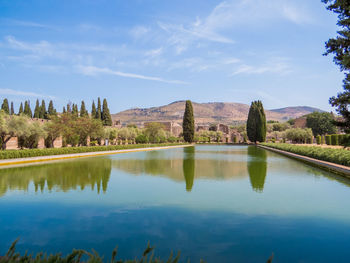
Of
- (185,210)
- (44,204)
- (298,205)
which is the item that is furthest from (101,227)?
(298,205)

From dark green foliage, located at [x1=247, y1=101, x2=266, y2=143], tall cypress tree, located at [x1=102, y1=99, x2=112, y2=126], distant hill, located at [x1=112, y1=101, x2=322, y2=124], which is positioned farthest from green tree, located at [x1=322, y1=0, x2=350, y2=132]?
distant hill, located at [x1=112, y1=101, x2=322, y2=124]

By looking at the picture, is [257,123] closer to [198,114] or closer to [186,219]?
[186,219]

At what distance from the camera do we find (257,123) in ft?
168

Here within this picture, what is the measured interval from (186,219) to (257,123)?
48.3m

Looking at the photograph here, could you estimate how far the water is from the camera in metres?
4.08

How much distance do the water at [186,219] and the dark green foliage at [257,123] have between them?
4284 centimetres

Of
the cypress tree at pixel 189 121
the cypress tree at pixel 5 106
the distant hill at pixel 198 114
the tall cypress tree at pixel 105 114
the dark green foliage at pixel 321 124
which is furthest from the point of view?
the distant hill at pixel 198 114

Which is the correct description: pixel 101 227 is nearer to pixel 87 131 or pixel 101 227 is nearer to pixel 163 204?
pixel 163 204

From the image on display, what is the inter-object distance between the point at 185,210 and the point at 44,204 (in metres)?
3.31

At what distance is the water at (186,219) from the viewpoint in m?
4.08

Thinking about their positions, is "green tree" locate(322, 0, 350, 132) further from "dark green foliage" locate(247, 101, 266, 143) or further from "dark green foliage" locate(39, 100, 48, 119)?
"dark green foliage" locate(39, 100, 48, 119)

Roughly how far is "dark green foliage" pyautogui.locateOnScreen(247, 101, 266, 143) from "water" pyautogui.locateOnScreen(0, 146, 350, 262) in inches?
1687

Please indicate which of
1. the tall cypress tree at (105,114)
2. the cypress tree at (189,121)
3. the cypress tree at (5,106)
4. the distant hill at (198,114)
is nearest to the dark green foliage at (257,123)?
the cypress tree at (189,121)

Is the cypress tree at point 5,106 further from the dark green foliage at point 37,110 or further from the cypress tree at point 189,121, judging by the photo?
the cypress tree at point 189,121
